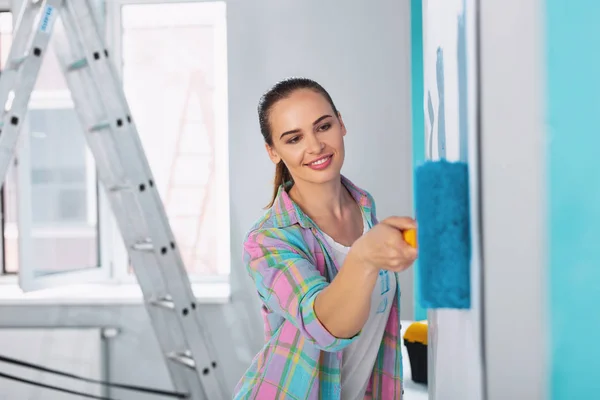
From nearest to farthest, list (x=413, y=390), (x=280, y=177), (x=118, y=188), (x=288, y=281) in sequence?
1. (x=288, y=281)
2. (x=280, y=177)
3. (x=413, y=390)
4. (x=118, y=188)

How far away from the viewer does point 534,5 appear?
28 centimetres

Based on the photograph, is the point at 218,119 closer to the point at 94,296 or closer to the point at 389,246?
the point at 94,296

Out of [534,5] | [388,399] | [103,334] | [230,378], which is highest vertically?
[534,5]

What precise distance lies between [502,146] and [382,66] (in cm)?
244

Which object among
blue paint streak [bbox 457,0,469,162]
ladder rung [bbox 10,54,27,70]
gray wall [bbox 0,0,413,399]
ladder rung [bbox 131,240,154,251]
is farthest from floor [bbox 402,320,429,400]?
→ ladder rung [bbox 10,54,27,70]

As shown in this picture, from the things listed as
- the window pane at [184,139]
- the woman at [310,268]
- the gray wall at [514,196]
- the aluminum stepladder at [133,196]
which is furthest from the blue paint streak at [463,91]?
the window pane at [184,139]

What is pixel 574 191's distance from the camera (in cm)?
26

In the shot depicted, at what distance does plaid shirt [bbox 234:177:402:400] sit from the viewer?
83 centimetres

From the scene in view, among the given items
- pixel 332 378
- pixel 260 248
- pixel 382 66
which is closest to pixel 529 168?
pixel 260 248

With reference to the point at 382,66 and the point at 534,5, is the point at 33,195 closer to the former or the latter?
the point at 382,66

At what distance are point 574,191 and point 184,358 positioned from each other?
1958 mm

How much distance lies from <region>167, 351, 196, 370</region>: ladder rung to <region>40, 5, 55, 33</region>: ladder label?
117 centimetres

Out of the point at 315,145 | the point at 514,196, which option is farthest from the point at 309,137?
the point at 514,196

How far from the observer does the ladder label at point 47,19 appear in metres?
1.92
